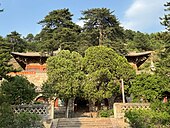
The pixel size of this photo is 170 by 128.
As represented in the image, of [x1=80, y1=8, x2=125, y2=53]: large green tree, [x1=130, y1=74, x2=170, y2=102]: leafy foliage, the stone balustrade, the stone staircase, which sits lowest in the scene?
the stone staircase

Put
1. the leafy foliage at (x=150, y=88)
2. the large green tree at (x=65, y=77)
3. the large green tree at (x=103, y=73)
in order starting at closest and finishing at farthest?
the leafy foliage at (x=150, y=88) → the large green tree at (x=65, y=77) → the large green tree at (x=103, y=73)

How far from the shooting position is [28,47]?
146 ft

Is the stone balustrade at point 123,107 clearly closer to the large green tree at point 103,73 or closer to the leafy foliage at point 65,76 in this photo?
the large green tree at point 103,73

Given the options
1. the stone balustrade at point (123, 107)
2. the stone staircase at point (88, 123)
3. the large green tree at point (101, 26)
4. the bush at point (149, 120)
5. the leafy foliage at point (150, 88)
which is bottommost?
the stone staircase at point (88, 123)

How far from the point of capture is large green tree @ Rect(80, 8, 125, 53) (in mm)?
28303

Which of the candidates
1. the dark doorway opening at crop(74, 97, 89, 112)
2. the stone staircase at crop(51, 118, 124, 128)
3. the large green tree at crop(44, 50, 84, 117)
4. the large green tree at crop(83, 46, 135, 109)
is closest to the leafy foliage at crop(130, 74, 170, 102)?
the large green tree at crop(83, 46, 135, 109)

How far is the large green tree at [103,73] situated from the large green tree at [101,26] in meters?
8.76

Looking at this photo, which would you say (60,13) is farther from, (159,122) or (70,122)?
(159,122)

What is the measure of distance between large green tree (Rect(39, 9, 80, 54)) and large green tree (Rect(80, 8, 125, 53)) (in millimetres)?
2034

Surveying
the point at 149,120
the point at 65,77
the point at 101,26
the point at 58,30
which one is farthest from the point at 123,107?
→ the point at 58,30

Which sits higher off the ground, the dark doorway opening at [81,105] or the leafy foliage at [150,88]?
the leafy foliage at [150,88]

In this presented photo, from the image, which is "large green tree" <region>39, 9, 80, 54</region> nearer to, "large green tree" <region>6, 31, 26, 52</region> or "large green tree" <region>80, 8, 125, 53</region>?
"large green tree" <region>80, 8, 125, 53</region>

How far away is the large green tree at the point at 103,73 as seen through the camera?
60.2 feet

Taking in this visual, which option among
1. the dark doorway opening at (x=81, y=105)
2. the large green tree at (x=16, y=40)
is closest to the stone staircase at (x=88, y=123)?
the dark doorway opening at (x=81, y=105)
